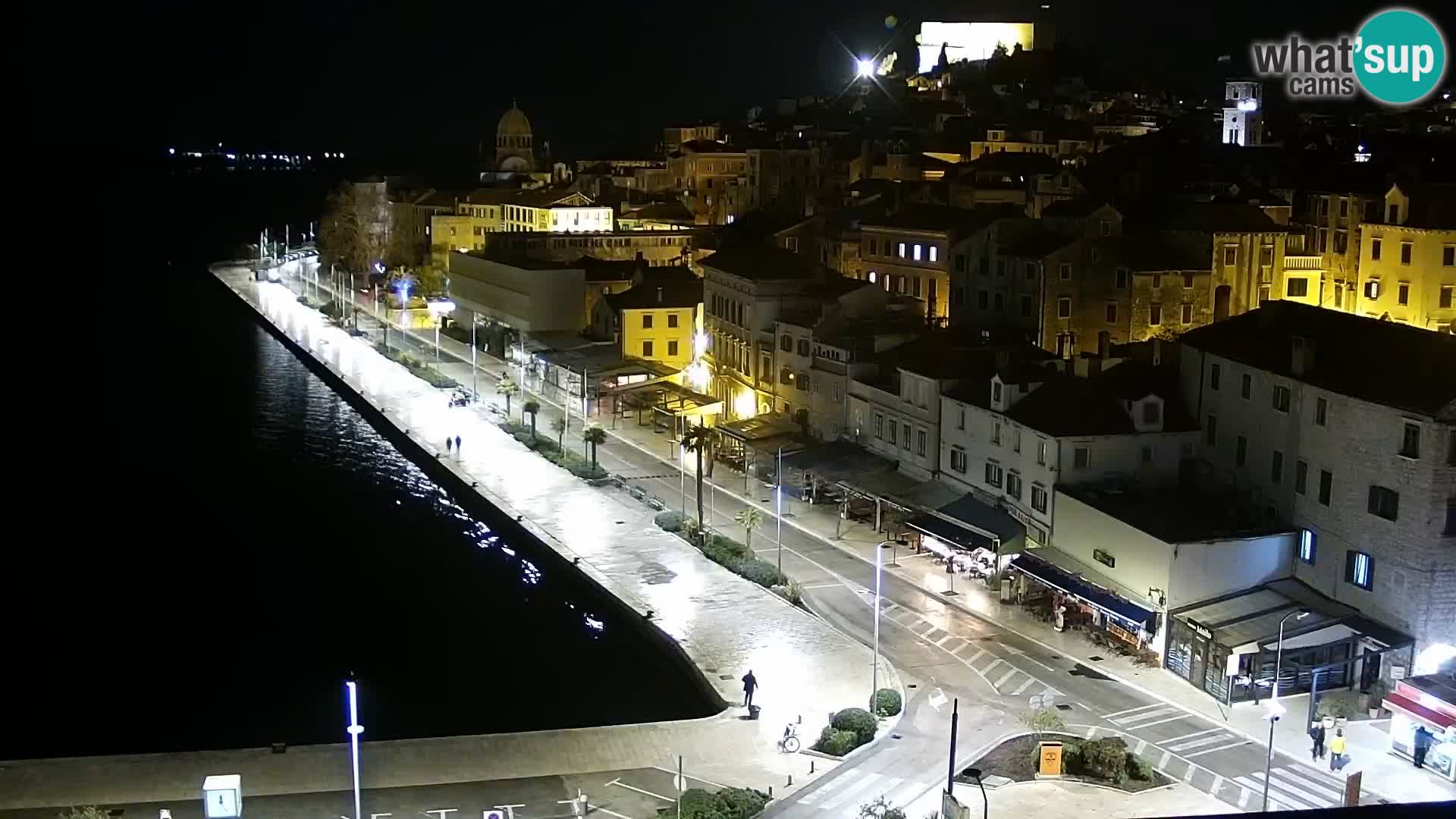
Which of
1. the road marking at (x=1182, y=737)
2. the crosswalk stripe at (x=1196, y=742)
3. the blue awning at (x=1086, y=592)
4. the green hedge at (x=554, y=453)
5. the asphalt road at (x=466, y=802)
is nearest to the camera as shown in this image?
the asphalt road at (x=466, y=802)

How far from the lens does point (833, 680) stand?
28328 mm

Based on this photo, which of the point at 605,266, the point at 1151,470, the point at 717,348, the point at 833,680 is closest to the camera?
the point at 833,680

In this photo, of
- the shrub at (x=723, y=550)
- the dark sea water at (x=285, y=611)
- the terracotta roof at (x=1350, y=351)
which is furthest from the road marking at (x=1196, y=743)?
the shrub at (x=723, y=550)

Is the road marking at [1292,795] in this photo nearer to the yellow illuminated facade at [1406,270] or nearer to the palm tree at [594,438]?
the yellow illuminated facade at [1406,270]

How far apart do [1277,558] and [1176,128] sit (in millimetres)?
64305

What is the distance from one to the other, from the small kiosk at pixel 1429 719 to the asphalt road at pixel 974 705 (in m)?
1.82

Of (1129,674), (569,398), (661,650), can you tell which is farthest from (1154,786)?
(569,398)

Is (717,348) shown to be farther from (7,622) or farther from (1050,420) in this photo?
(7,622)

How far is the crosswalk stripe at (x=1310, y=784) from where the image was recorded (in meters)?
23.7

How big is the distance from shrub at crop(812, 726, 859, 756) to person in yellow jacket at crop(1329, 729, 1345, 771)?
747 cm

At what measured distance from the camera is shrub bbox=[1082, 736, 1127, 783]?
2359cm

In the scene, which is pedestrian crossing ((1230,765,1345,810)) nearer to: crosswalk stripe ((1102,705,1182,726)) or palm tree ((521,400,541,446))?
crosswalk stripe ((1102,705,1182,726))

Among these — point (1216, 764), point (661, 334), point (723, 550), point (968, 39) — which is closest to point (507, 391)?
point (661, 334)

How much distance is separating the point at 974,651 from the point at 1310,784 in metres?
7.59
